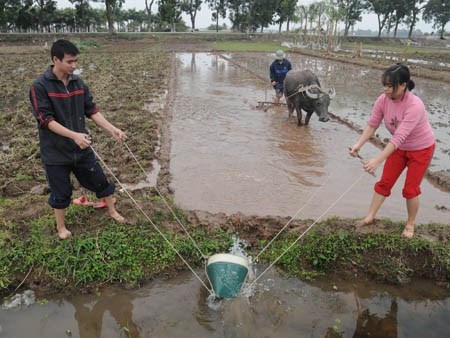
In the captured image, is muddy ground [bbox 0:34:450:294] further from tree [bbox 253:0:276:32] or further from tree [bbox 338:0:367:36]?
tree [bbox 338:0:367:36]

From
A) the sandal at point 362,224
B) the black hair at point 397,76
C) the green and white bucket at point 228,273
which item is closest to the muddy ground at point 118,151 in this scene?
the sandal at point 362,224

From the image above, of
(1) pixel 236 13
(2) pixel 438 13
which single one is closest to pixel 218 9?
(1) pixel 236 13

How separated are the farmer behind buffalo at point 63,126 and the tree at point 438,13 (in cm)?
7130

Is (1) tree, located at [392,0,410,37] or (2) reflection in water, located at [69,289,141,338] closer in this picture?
(2) reflection in water, located at [69,289,141,338]

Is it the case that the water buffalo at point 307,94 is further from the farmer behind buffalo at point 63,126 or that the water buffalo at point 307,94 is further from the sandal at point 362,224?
the farmer behind buffalo at point 63,126

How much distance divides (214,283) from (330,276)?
4.49ft

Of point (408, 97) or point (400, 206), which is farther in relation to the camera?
point (400, 206)

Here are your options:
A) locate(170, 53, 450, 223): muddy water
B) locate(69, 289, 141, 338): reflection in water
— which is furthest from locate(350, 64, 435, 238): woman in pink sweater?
locate(69, 289, 141, 338): reflection in water

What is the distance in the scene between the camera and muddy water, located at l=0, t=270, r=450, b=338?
2885mm

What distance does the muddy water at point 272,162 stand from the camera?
4.84 meters

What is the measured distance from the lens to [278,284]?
3432 millimetres

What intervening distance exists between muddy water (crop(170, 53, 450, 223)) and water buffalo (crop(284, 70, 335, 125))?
1.34 ft

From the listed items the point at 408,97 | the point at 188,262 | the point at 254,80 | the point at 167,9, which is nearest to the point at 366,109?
the point at 254,80

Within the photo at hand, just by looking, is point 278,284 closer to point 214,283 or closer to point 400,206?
point 214,283
